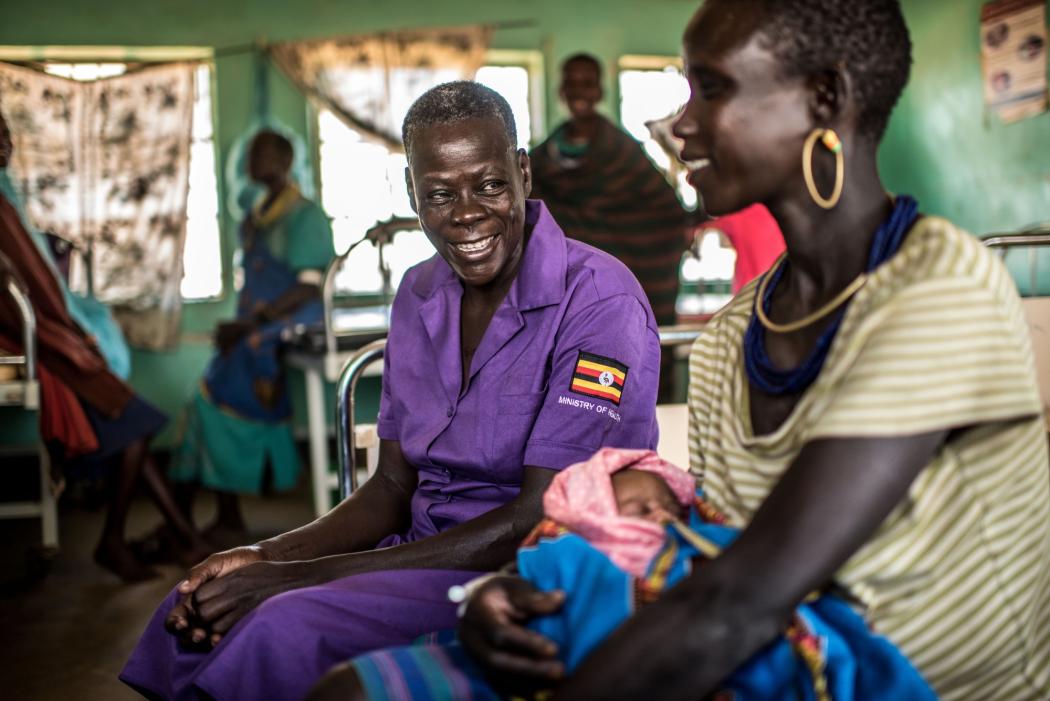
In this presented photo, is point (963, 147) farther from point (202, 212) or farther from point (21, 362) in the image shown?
point (21, 362)

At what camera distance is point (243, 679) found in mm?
1283

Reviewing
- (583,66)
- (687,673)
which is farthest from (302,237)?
(687,673)

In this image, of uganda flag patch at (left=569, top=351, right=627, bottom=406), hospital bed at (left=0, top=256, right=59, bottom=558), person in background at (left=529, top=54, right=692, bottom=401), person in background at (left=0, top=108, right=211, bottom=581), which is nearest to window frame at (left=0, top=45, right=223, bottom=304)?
person in background at (left=0, top=108, right=211, bottom=581)

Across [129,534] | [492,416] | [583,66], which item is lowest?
[129,534]

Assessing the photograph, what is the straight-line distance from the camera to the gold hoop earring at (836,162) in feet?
3.34

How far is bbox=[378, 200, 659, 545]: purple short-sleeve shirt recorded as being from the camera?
59.9 inches

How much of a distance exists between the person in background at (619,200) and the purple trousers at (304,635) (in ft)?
9.96

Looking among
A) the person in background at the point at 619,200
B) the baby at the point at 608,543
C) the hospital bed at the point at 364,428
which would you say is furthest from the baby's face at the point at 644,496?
the person in background at the point at 619,200

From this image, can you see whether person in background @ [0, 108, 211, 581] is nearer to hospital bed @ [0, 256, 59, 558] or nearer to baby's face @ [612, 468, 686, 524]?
hospital bed @ [0, 256, 59, 558]

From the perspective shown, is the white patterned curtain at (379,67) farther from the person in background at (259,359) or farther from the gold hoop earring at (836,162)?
the gold hoop earring at (836,162)

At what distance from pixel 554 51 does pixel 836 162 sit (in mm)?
6398

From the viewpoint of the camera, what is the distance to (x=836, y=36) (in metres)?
1.00

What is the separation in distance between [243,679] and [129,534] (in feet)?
12.9

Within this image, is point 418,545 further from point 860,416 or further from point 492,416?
point 860,416
